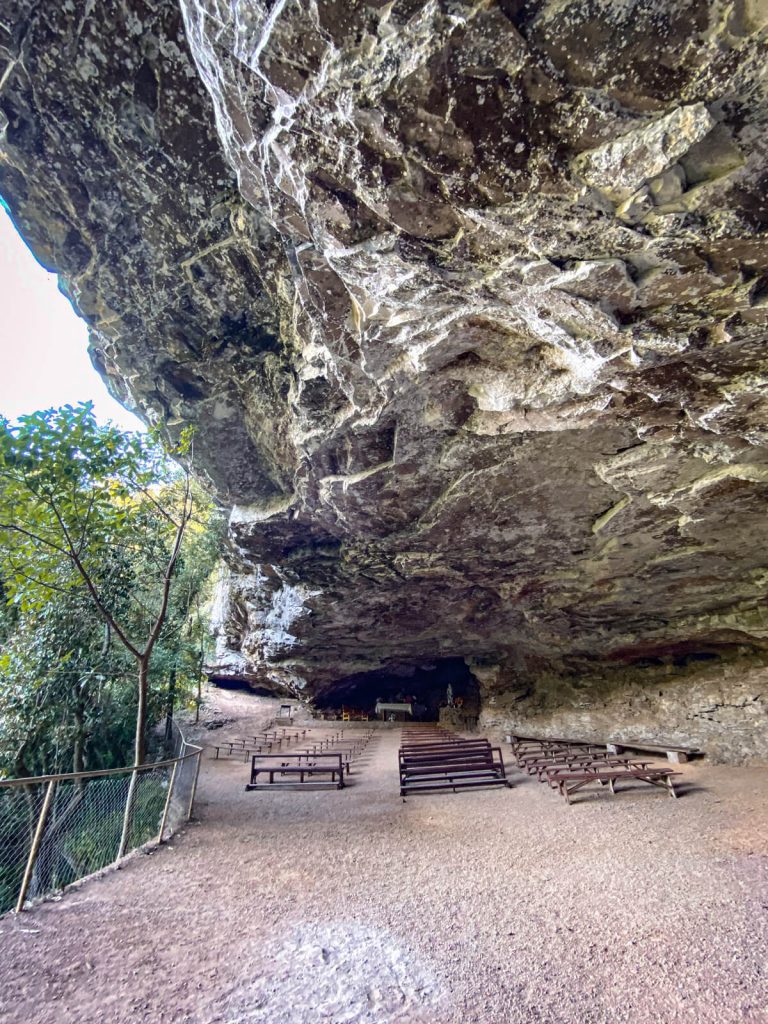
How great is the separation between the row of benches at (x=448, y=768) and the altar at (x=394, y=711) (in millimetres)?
8771

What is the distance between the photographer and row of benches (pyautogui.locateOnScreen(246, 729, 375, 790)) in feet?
31.8

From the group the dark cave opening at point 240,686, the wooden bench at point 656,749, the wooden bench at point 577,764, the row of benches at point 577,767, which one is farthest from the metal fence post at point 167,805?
the dark cave opening at point 240,686

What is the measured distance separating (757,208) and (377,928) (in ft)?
20.8

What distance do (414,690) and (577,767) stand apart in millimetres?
10692

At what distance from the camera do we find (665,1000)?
293 cm

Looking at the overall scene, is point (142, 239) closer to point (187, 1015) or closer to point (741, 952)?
point (187, 1015)

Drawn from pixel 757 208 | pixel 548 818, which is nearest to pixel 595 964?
pixel 548 818

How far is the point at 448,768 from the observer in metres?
9.19

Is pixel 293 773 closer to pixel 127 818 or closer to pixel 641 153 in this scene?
pixel 127 818

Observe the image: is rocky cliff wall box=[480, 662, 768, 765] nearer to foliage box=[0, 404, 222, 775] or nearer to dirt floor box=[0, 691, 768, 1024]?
dirt floor box=[0, 691, 768, 1024]

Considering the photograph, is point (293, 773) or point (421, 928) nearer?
point (421, 928)

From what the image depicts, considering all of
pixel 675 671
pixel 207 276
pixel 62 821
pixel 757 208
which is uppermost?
pixel 207 276

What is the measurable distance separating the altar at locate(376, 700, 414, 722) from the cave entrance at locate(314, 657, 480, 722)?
31 centimetres

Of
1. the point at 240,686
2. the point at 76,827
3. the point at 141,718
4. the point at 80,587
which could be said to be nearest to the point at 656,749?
the point at 141,718
